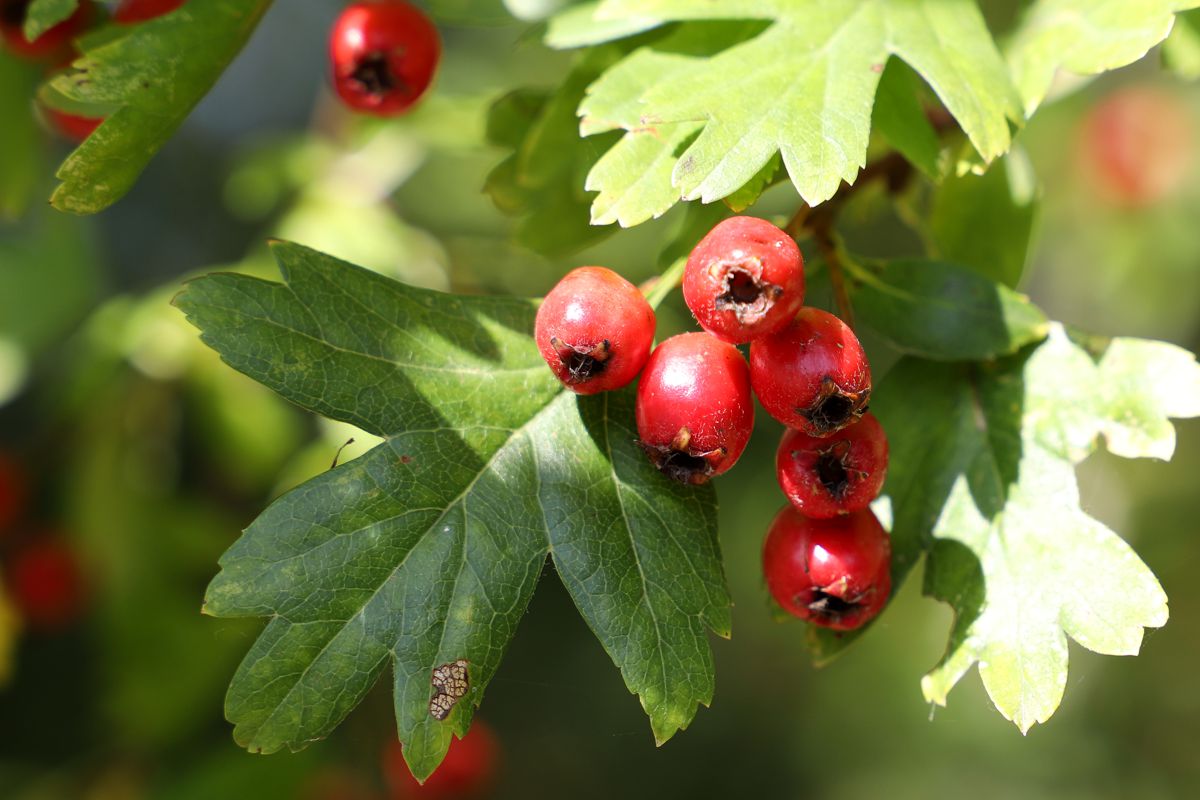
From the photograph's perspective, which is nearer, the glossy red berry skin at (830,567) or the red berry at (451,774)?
the glossy red berry skin at (830,567)

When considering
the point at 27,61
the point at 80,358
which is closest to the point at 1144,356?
the point at 27,61

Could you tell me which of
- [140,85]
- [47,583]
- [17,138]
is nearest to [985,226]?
[140,85]

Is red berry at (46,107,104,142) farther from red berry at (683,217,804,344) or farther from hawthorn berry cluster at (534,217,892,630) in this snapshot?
red berry at (683,217,804,344)

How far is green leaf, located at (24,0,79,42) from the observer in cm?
119

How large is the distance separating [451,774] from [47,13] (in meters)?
2.22

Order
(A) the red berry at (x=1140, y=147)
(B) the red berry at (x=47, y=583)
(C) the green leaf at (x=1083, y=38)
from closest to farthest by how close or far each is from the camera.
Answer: (C) the green leaf at (x=1083, y=38), (B) the red berry at (x=47, y=583), (A) the red berry at (x=1140, y=147)

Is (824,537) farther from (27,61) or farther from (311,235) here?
(311,235)

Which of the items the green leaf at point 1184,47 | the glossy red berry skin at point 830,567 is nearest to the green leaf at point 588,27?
the glossy red berry skin at point 830,567

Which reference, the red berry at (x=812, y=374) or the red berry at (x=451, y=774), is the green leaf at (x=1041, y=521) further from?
the red berry at (x=451, y=774)

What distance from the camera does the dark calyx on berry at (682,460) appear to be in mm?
1105

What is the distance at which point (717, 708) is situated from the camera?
4.20 m

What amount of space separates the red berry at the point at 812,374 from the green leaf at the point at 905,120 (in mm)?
303

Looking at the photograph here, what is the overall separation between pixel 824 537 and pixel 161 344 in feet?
6.41

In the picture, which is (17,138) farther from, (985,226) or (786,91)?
(985,226)
